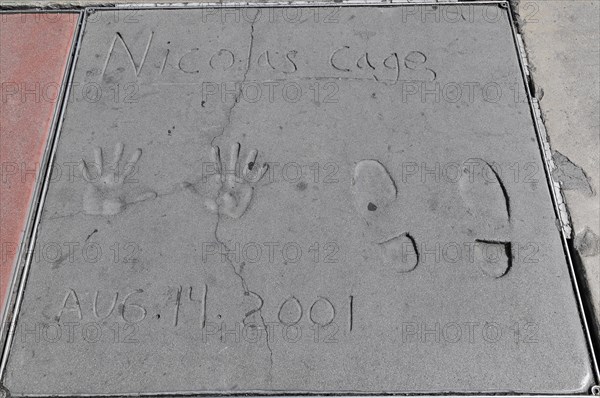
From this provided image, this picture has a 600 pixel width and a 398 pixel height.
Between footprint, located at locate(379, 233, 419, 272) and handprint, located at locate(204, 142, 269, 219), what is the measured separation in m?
0.47

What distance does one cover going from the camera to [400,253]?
5.50ft

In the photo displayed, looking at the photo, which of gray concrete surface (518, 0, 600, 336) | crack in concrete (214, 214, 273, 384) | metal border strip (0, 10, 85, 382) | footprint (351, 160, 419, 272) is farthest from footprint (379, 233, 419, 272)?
metal border strip (0, 10, 85, 382)

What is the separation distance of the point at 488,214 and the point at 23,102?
1724mm

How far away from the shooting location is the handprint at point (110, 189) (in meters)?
1.78

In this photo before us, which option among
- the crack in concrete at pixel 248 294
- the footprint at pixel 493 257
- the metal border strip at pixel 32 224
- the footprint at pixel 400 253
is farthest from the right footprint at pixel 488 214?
the metal border strip at pixel 32 224

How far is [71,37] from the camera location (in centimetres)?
218

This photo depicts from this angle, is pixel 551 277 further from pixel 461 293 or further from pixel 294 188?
pixel 294 188

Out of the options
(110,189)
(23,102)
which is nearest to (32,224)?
(110,189)

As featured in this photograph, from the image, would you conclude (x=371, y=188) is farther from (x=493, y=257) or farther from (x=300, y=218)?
(x=493, y=257)

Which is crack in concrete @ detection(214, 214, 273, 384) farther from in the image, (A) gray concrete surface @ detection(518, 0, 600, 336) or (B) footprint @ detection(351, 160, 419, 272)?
(A) gray concrete surface @ detection(518, 0, 600, 336)

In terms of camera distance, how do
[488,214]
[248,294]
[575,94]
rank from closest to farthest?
[248,294] → [488,214] → [575,94]

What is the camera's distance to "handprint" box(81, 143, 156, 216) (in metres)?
1.78

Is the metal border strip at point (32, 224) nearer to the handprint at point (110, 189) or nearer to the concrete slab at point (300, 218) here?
the concrete slab at point (300, 218)

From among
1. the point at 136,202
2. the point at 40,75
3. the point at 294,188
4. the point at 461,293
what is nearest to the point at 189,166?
the point at 136,202
